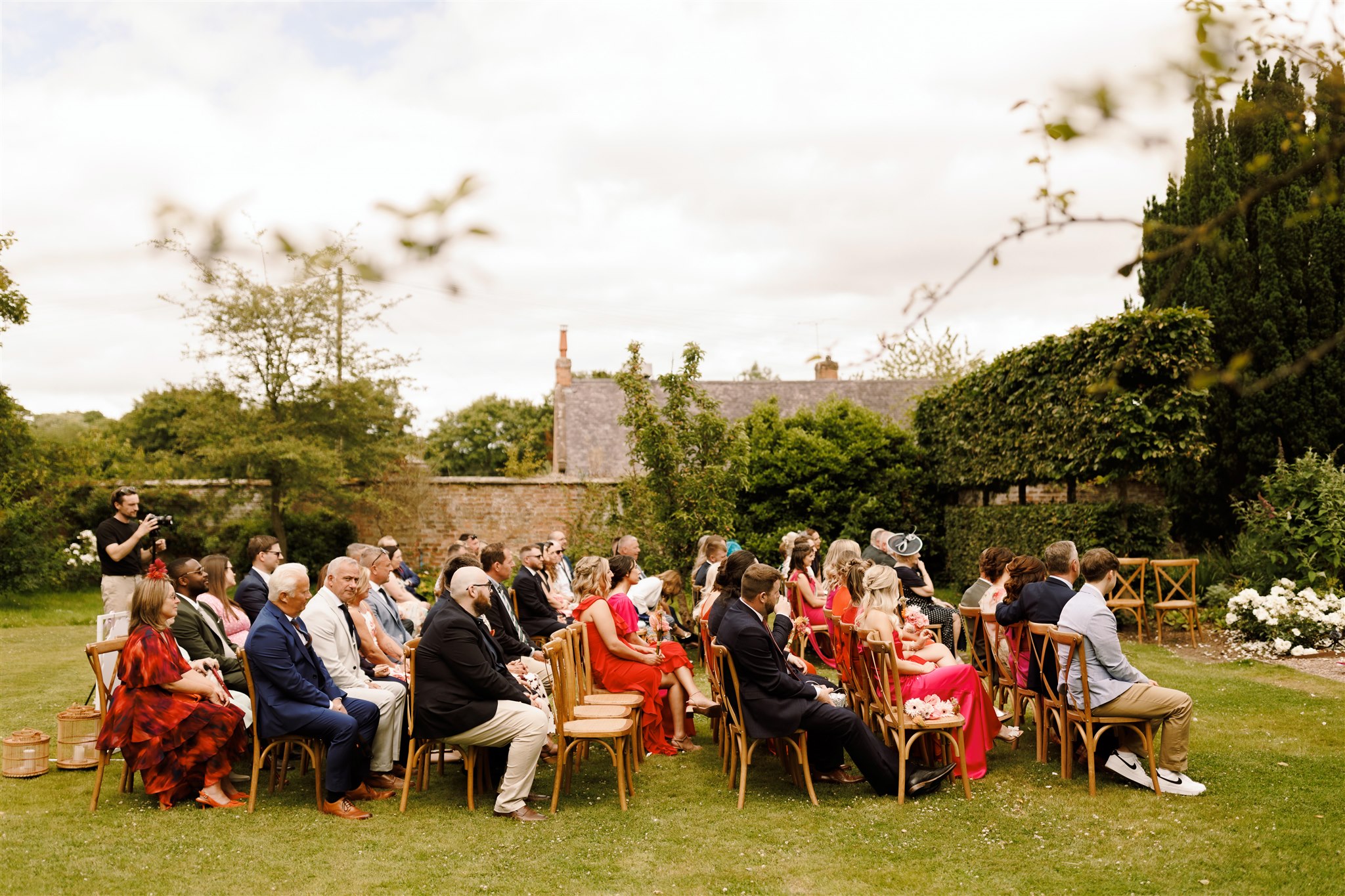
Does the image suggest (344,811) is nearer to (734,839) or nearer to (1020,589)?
(734,839)

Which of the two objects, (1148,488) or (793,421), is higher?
(793,421)

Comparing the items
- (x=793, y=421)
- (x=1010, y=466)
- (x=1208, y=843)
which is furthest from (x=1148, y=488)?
(x=1208, y=843)

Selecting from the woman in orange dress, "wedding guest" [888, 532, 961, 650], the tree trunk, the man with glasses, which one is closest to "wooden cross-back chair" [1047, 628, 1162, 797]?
the woman in orange dress

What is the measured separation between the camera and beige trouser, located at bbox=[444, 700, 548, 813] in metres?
5.71

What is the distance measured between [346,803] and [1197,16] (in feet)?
18.2

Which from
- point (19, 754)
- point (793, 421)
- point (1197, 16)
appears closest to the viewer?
point (1197, 16)

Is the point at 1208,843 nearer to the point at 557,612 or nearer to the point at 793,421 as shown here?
the point at 557,612

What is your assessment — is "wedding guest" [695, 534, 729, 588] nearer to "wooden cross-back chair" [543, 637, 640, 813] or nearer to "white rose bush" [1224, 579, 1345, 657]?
"wooden cross-back chair" [543, 637, 640, 813]

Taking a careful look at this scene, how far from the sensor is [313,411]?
20.0 m

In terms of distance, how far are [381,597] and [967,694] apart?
4.50 meters

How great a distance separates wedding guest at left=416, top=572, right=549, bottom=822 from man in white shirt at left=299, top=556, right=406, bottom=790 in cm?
56

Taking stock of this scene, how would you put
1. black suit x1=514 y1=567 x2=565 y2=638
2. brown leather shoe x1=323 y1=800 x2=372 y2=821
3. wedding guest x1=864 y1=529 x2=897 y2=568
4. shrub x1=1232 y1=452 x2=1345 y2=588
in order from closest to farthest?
1. brown leather shoe x1=323 y1=800 x2=372 y2=821
2. black suit x1=514 y1=567 x2=565 y2=638
3. wedding guest x1=864 y1=529 x2=897 y2=568
4. shrub x1=1232 y1=452 x2=1345 y2=588

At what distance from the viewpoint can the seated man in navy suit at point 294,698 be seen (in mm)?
5652

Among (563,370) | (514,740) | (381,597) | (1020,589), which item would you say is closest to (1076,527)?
(1020,589)
